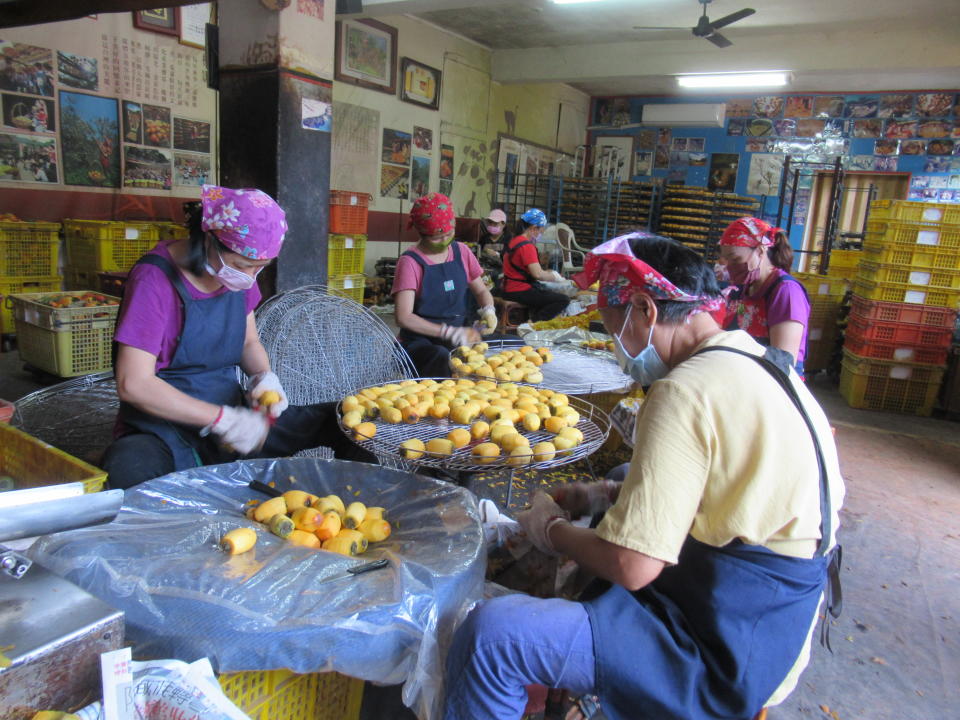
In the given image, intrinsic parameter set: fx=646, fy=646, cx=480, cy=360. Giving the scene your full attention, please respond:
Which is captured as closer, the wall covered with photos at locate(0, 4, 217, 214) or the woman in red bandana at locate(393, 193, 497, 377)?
the woman in red bandana at locate(393, 193, 497, 377)

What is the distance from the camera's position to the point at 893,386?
20.7 feet

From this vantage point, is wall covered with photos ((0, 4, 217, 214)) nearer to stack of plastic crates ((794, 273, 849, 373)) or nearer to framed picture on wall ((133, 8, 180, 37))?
framed picture on wall ((133, 8, 180, 37))

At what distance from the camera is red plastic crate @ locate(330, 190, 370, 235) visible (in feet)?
23.6

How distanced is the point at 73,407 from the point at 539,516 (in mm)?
2412

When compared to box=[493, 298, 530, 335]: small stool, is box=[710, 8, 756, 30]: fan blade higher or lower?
higher

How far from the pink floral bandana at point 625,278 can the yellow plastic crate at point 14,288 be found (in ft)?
19.2

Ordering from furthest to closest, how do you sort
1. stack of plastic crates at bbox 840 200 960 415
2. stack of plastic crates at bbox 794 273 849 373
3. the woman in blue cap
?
stack of plastic crates at bbox 794 273 849 373
the woman in blue cap
stack of plastic crates at bbox 840 200 960 415

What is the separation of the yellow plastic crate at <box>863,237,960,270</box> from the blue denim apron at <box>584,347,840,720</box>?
560 centimetres

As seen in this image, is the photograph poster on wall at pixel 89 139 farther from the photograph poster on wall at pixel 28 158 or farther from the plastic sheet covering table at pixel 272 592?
the plastic sheet covering table at pixel 272 592

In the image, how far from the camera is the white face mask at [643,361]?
1606 mm

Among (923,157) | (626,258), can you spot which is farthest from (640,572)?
(923,157)

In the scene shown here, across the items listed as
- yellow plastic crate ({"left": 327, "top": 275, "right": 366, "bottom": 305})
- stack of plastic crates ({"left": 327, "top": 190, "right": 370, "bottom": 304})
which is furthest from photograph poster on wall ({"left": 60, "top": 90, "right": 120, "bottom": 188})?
yellow plastic crate ({"left": 327, "top": 275, "right": 366, "bottom": 305})

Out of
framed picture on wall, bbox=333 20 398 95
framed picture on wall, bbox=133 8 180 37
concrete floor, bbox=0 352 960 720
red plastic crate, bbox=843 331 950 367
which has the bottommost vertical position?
concrete floor, bbox=0 352 960 720

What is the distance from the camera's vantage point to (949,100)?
1053 cm
